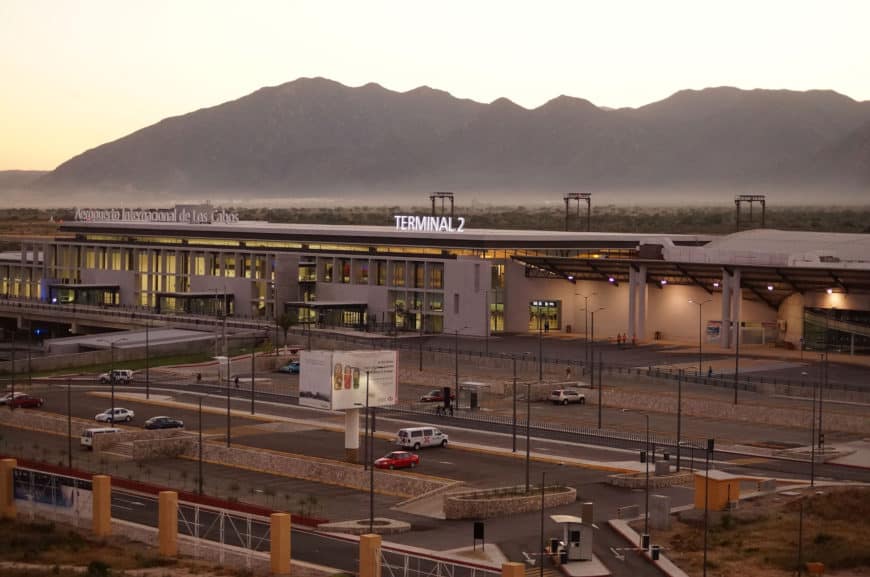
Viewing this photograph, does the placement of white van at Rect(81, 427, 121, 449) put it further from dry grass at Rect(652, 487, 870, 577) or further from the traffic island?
dry grass at Rect(652, 487, 870, 577)

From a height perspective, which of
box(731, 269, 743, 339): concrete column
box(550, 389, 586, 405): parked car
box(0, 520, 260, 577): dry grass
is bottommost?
box(0, 520, 260, 577): dry grass

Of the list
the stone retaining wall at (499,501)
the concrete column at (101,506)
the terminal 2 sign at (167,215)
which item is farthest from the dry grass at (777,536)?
the terminal 2 sign at (167,215)

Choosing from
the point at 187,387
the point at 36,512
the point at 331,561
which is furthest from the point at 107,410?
the point at 331,561

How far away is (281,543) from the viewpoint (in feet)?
159

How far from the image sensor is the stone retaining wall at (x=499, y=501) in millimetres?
57875

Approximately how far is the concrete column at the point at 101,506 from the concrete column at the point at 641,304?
244 ft

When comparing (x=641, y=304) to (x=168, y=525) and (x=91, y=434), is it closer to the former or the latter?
(x=91, y=434)

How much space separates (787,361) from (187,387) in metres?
45.1

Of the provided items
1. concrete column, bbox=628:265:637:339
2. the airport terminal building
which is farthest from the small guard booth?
concrete column, bbox=628:265:637:339

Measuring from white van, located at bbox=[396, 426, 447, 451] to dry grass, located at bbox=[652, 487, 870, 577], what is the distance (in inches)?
794

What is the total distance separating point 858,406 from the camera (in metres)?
85.6

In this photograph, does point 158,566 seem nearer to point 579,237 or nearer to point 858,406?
point 858,406

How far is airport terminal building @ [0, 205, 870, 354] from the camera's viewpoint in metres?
115

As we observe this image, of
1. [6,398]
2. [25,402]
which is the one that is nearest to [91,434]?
[25,402]
